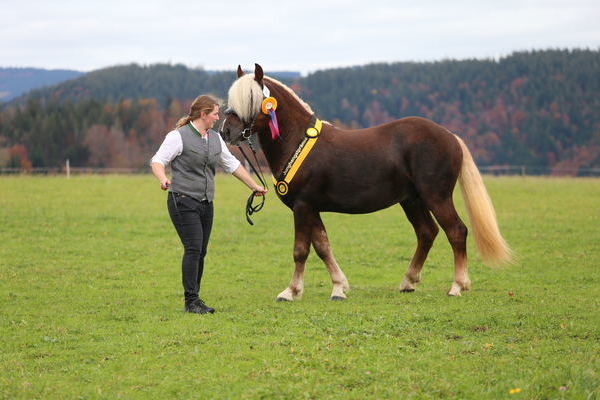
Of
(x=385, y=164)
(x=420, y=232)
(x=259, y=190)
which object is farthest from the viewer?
(x=420, y=232)

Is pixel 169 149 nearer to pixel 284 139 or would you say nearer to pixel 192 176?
pixel 192 176

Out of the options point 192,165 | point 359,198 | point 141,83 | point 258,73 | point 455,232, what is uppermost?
point 258,73

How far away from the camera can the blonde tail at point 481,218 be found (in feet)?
32.0

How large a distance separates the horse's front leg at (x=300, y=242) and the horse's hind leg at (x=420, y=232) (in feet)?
4.79

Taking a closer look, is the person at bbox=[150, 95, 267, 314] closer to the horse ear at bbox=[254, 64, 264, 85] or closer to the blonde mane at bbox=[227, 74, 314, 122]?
the blonde mane at bbox=[227, 74, 314, 122]

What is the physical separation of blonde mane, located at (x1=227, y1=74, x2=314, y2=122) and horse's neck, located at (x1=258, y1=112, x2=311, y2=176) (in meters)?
0.37

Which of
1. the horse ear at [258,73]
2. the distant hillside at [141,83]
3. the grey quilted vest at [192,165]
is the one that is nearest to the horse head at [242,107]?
the horse ear at [258,73]

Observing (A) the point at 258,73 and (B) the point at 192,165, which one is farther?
(A) the point at 258,73

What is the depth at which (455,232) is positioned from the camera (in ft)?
31.5

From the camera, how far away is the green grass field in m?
5.90

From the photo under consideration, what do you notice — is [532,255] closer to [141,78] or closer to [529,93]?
[529,93]

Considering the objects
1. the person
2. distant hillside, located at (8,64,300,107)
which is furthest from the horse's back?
distant hillside, located at (8,64,300,107)

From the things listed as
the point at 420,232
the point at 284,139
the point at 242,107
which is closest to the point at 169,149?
the point at 242,107

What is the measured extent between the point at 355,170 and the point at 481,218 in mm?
1710
